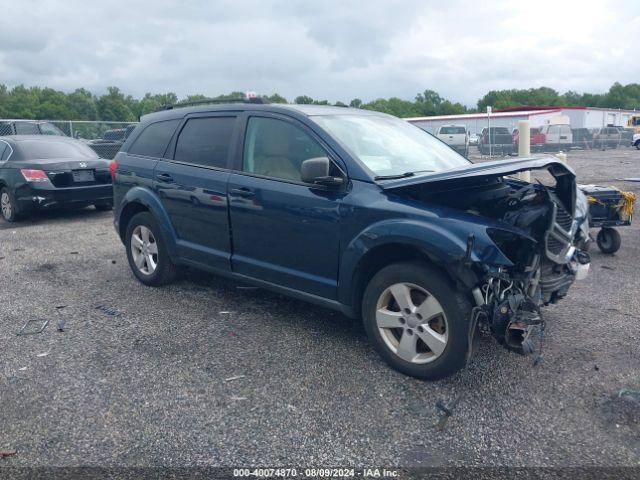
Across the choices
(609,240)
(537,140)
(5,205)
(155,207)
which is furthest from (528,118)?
(155,207)

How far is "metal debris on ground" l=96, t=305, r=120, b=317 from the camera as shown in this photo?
17.3 feet

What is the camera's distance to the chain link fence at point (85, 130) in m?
16.6

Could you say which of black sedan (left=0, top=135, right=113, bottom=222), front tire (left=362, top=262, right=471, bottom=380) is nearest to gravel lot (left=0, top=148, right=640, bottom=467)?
front tire (left=362, top=262, right=471, bottom=380)

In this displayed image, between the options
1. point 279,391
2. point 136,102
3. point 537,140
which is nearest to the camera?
point 279,391

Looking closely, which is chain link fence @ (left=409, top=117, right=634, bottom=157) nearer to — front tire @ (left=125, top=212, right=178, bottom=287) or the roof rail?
the roof rail

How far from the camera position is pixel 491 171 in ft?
12.4

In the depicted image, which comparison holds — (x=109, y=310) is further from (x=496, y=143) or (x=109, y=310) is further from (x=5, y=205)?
(x=496, y=143)

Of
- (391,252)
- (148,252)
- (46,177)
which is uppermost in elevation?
(46,177)

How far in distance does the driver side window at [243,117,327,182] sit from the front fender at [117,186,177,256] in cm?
116

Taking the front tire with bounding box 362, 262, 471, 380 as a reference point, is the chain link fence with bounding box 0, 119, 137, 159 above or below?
above

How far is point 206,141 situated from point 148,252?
138 cm

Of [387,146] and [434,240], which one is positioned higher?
[387,146]

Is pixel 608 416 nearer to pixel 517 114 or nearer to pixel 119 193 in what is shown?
pixel 119 193

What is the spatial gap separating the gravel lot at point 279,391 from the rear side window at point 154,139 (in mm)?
1472
